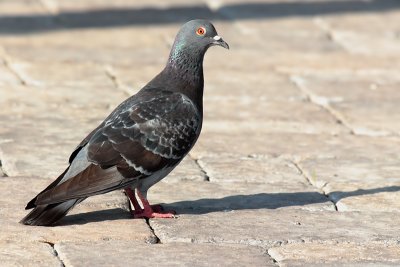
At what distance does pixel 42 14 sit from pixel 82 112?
408cm

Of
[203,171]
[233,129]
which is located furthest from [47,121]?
[203,171]

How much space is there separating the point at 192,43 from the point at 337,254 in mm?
1677

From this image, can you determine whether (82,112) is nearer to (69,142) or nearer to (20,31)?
(69,142)

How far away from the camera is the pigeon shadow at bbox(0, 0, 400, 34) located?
40.7ft

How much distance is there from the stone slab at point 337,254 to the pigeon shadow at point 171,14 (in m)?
6.67

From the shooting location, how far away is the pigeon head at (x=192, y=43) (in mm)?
6801

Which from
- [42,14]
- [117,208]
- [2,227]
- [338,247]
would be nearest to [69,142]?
[117,208]

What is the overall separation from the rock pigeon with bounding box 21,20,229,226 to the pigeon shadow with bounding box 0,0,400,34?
5.49 metres

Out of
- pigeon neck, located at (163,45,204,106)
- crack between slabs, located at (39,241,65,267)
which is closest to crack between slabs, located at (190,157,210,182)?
pigeon neck, located at (163,45,204,106)

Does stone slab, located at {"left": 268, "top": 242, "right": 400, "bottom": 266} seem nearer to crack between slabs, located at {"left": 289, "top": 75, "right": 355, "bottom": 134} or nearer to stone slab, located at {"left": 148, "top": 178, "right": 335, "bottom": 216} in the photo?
stone slab, located at {"left": 148, "top": 178, "right": 335, "bottom": 216}

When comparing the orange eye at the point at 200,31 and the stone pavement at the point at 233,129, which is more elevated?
the orange eye at the point at 200,31

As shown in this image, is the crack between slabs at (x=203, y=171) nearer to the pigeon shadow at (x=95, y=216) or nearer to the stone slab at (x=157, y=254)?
the pigeon shadow at (x=95, y=216)

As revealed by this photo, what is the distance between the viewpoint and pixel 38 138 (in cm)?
812

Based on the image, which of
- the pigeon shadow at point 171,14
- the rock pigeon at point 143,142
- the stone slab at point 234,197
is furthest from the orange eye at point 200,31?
the pigeon shadow at point 171,14
